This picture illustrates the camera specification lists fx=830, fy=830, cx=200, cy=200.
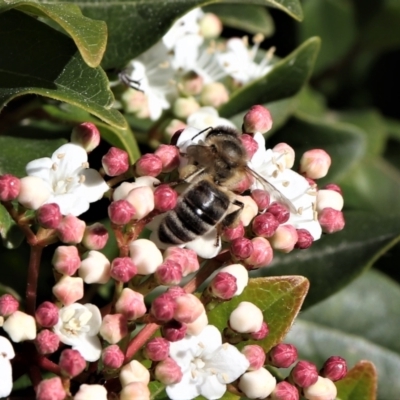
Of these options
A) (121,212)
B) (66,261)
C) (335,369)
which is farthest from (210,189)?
(335,369)

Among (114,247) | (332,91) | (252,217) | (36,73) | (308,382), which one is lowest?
(332,91)

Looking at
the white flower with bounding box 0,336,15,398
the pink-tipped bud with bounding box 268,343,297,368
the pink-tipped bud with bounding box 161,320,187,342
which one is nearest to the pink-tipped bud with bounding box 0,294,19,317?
the white flower with bounding box 0,336,15,398

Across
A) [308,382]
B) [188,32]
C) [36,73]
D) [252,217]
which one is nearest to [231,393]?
[308,382]

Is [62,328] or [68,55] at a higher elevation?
[68,55]

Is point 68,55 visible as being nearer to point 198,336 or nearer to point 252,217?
point 252,217

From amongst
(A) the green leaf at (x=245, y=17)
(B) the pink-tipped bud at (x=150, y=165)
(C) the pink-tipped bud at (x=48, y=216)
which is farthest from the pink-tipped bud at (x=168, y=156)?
(A) the green leaf at (x=245, y=17)

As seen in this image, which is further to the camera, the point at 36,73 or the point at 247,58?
the point at 247,58

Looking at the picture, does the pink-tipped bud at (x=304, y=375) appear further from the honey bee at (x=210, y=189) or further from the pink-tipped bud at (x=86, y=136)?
the pink-tipped bud at (x=86, y=136)
